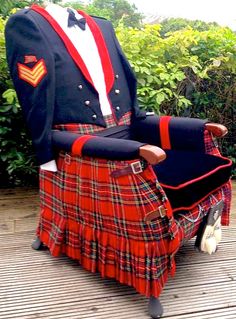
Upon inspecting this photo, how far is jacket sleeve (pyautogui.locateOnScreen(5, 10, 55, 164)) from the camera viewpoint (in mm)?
1652

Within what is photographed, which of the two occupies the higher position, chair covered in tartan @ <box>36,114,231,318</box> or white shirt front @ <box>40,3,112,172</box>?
white shirt front @ <box>40,3,112,172</box>

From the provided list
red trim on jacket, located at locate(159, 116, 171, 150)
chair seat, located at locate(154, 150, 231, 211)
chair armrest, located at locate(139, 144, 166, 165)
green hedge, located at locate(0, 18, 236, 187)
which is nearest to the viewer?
chair armrest, located at locate(139, 144, 166, 165)

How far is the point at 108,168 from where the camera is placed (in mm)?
1511

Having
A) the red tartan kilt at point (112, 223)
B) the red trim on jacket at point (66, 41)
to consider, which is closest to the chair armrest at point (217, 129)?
the red tartan kilt at point (112, 223)

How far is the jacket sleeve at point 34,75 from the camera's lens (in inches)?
A: 65.1

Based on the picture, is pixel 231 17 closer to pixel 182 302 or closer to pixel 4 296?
pixel 182 302

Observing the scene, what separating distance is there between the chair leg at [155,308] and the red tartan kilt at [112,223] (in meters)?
0.04

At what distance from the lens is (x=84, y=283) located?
172cm

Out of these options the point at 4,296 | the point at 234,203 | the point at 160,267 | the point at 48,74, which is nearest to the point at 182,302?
the point at 160,267

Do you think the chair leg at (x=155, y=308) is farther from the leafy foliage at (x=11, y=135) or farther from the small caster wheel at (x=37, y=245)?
the leafy foliage at (x=11, y=135)

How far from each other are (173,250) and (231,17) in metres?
2.51

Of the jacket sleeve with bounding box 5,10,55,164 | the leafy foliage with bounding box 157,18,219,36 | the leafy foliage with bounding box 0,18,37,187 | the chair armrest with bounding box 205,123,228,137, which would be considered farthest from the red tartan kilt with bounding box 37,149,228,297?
the leafy foliage with bounding box 157,18,219,36

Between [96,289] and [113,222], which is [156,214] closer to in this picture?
[113,222]

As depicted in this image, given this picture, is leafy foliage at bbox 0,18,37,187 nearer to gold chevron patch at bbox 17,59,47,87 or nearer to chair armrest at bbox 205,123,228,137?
gold chevron patch at bbox 17,59,47,87
